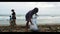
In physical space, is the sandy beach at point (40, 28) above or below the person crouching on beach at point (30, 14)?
below

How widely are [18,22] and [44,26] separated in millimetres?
734

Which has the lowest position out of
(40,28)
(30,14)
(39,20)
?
(40,28)

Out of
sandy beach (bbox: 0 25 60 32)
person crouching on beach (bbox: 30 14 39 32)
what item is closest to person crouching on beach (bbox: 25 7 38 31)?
person crouching on beach (bbox: 30 14 39 32)

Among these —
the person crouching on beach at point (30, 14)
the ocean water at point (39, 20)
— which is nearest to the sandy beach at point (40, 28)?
the ocean water at point (39, 20)

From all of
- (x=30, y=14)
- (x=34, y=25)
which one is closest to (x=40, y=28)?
(x=34, y=25)

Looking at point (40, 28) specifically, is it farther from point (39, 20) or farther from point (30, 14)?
point (30, 14)

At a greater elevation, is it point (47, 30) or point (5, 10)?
point (5, 10)

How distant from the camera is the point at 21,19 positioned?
6.59 meters

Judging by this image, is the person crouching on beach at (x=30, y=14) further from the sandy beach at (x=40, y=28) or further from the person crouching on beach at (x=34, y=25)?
the sandy beach at (x=40, y=28)

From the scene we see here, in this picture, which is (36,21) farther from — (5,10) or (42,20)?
(5,10)

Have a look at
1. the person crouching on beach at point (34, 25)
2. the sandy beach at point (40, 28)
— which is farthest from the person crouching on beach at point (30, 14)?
the sandy beach at point (40, 28)

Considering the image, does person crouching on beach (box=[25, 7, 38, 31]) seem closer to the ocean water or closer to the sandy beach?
the ocean water

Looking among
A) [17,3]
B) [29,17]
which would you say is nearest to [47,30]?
[29,17]

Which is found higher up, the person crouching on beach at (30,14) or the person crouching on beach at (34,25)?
the person crouching on beach at (30,14)
